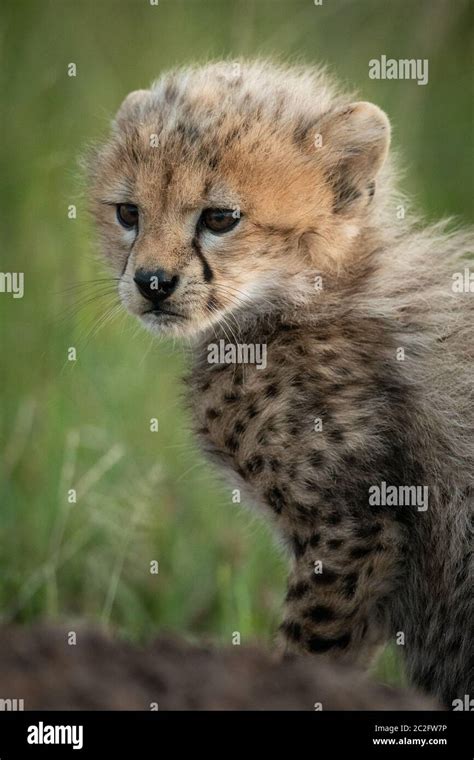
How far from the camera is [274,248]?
371 cm

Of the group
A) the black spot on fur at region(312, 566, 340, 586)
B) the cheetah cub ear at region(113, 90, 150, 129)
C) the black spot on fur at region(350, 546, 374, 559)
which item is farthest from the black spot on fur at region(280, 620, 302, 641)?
the cheetah cub ear at region(113, 90, 150, 129)

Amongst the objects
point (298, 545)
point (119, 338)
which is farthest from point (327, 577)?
point (119, 338)

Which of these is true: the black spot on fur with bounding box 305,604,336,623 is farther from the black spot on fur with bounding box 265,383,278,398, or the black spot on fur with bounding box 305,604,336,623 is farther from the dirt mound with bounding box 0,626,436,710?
the dirt mound with bounding box 0,626,436,710

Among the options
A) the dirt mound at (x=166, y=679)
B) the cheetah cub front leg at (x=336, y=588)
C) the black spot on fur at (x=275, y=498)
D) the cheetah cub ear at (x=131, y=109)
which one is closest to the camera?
the dirt mound at (x=166, y=679)

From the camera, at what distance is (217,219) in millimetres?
3639

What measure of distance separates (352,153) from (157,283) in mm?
777

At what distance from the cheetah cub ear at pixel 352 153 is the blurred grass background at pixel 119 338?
916 millimetres

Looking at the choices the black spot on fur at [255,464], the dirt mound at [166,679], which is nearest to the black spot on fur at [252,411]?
the black spot on fur at [255,464]

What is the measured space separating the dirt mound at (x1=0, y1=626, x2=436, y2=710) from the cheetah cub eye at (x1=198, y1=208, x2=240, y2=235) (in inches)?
57.9

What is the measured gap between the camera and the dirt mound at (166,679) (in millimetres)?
2277

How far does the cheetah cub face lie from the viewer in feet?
11.9

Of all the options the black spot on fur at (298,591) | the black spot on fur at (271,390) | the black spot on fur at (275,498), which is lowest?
the black spot on fur at (298,591)

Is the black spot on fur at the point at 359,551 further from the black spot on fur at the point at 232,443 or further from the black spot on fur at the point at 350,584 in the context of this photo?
the black spot on fur at the point at 232,443
